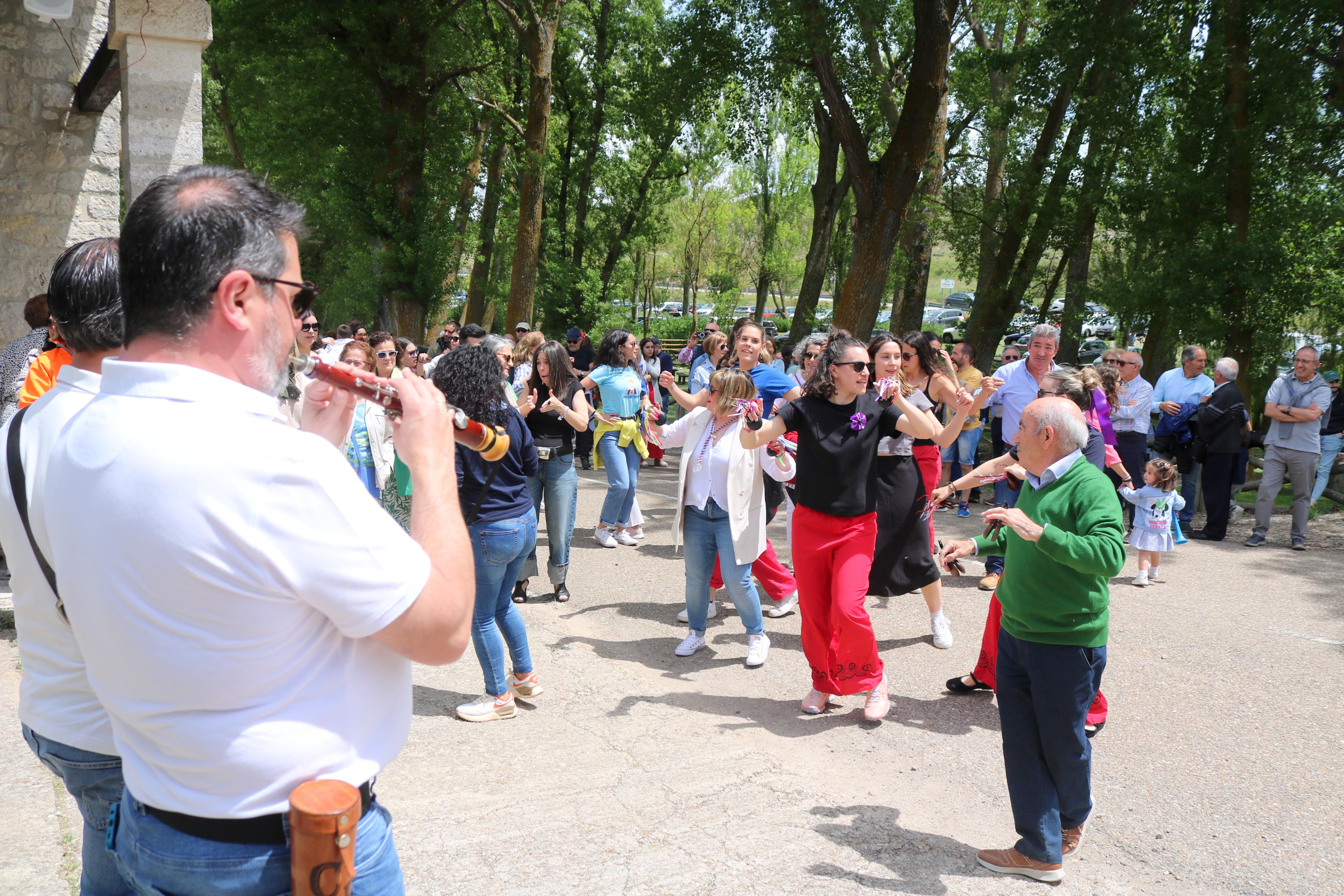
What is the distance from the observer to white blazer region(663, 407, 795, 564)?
222 inches

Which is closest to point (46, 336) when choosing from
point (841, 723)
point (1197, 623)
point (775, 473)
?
point (775, 473)

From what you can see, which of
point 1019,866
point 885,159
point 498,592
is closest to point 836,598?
point 1019,866

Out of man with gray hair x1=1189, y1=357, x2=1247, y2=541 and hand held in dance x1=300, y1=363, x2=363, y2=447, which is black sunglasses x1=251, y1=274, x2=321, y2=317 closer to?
hand held in dance x1=300, y1=363, x2=363, y2=447

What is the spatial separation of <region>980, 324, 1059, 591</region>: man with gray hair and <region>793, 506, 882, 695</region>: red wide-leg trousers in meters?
2.74

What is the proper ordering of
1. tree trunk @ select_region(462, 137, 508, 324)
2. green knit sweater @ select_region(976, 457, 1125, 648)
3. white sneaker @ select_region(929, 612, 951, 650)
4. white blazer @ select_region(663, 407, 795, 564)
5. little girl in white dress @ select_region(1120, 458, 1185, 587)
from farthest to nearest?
tree trunk @ select_region(462, 137, 508, 324) → little girl in white dress @ select_region(1120, 458, 1185, 587) → white sneaker @ select_region(929, 612, 951, 650) → white blazer @ select_region(663, 407, 795, 564) → green knit sweater @ select_region(976, 457, 1125, 648)

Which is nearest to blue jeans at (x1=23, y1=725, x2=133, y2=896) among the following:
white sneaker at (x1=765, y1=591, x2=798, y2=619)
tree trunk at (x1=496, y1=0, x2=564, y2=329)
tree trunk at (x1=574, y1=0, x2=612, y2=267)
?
white sneaker at (x1=765, y1=591, x2=798, y2=619)

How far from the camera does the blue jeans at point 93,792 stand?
78.1 inches

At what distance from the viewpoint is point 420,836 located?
3.66 meters

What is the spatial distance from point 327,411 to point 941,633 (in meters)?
5.06

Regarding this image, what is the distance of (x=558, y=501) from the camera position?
6.89 m

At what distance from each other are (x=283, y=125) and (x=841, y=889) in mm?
19049

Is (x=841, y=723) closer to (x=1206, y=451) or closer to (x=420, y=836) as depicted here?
(x=420, y=836)

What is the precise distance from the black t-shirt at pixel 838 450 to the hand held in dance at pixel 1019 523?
151 cm

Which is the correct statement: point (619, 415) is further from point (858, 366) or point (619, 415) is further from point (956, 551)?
point (956, 551)
